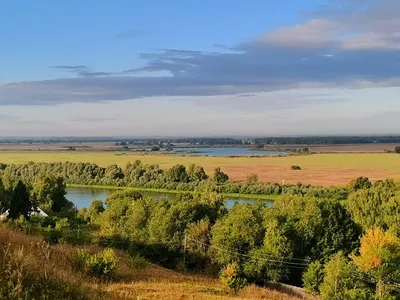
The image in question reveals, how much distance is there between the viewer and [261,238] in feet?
102

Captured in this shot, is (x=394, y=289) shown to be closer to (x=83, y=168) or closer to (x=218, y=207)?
(x=218, y=207)

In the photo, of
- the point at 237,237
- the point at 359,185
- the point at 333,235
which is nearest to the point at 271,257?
the point at 237,237

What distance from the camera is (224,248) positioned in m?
30.3

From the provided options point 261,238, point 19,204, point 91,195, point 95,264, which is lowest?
point 91,195

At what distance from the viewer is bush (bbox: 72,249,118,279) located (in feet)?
39.4

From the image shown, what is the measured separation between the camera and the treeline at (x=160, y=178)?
70250mm

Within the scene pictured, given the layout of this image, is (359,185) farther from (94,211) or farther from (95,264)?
(95,264)

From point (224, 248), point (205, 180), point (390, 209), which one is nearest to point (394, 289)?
point (224, 248)

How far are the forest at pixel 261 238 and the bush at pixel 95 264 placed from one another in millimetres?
8717

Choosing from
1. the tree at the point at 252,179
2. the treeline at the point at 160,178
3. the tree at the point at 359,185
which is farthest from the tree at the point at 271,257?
the tree at the point at 252,179

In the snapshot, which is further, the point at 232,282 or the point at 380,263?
the point at 380,263

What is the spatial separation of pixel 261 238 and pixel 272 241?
1819mm

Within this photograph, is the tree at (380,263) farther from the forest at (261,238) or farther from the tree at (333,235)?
the tree at (333,235)

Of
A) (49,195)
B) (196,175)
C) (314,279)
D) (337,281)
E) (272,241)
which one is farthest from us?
(196,175)
